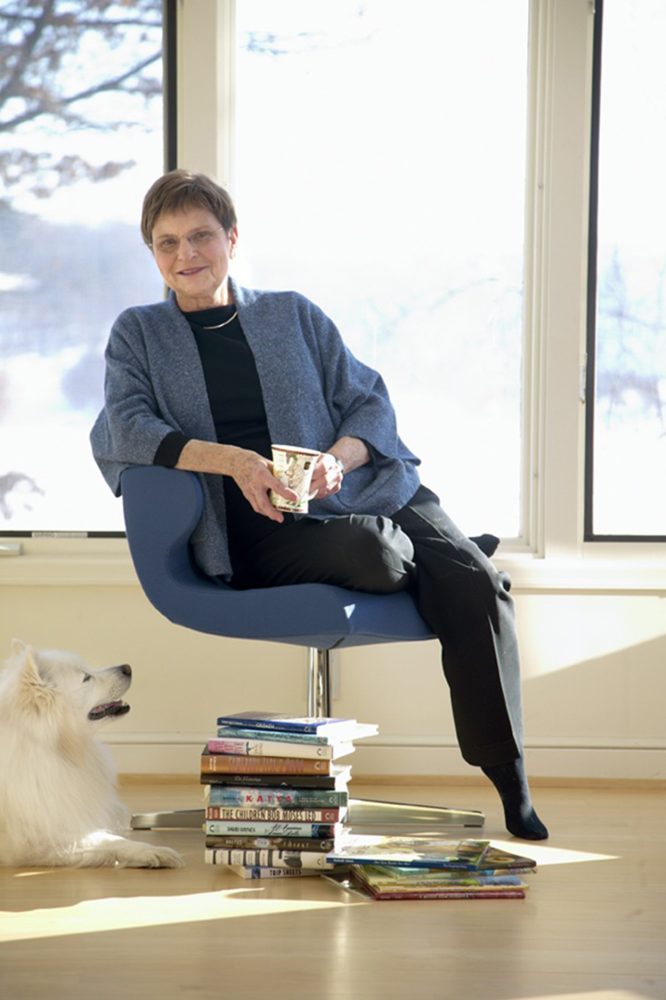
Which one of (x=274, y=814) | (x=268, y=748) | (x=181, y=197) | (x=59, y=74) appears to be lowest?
(x=274, y=814)

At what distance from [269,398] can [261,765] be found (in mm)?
798

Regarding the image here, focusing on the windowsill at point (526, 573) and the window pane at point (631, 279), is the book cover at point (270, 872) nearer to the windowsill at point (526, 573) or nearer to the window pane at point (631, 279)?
the windowsill at point (526, 573)

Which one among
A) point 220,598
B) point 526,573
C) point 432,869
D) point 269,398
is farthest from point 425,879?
point 526,573

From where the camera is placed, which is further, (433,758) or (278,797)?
(433,758)

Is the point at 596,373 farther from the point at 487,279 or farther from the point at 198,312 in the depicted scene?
the point at 198,312

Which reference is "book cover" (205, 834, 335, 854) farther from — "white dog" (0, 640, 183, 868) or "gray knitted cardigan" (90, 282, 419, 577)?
"gray knitted cardigan" (90, 282, 419, 577)

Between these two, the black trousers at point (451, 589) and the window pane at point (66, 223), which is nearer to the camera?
the black trousers at point (451, 589)

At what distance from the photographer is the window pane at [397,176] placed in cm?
341

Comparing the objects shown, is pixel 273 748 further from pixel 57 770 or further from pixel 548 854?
pixel 548 854

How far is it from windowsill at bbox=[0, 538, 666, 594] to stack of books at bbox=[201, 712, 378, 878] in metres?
1.02

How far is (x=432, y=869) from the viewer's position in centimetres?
221

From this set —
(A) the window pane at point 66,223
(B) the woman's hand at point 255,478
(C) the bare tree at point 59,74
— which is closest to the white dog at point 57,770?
(B) the woman's hand at point 255,478

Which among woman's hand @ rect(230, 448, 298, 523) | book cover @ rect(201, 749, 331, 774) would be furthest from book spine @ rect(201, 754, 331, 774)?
woman's hand @ rect(230, 448, 298, 523)

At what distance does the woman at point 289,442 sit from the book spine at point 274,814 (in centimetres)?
35
